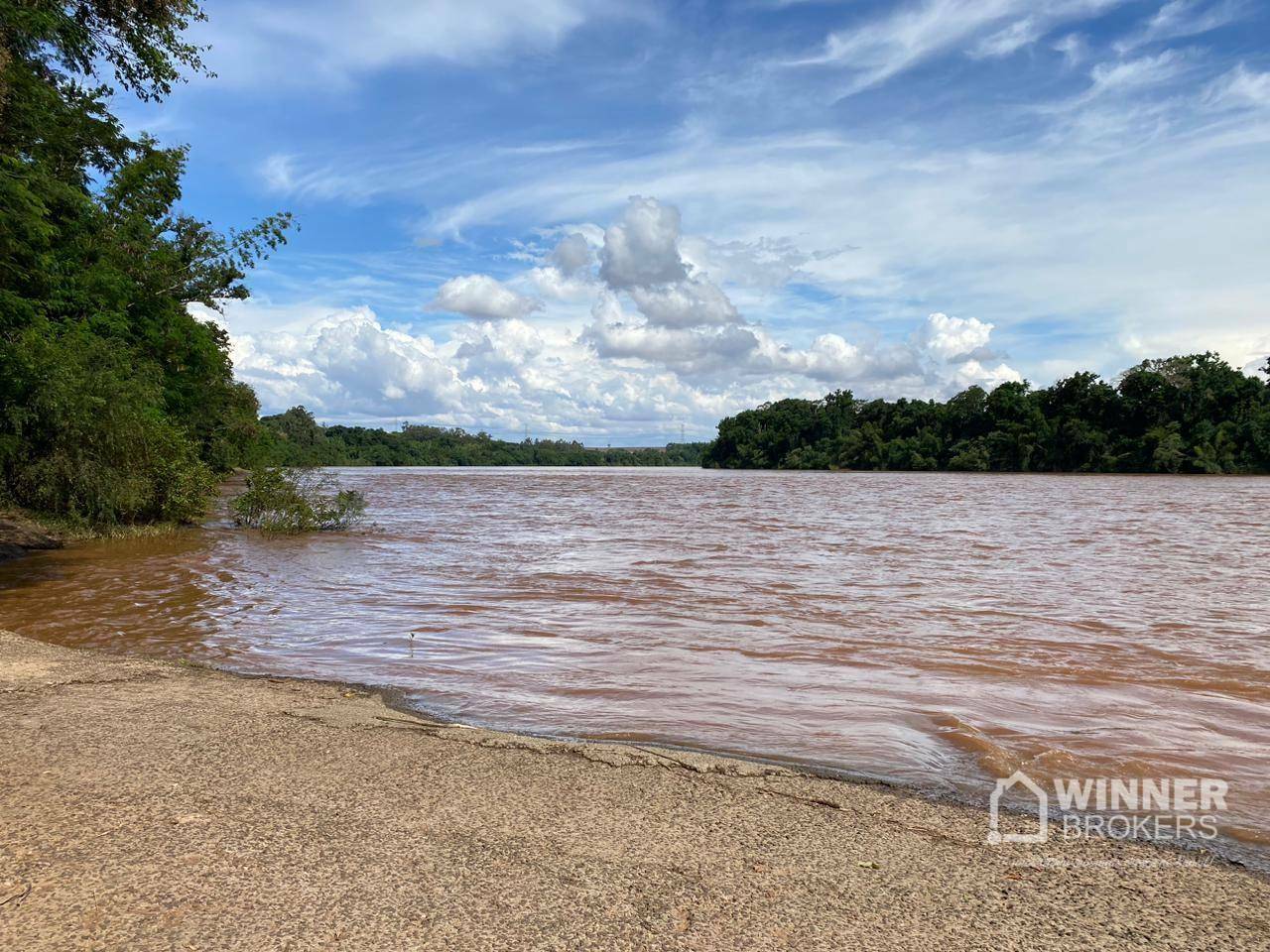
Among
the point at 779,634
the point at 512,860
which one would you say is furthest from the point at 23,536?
the point at 512,860

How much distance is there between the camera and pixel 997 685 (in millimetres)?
6484

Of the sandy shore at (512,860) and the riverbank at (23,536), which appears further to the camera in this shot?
the riverbank at (23,536)

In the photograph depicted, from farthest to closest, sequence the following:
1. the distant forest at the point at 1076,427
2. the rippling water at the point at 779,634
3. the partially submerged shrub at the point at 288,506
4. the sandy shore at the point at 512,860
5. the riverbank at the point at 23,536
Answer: the distant forest at the point at 1076,427, the partially submerged shrub at the point at 288,506, the riverbank at the point at 23,536, the rippling water at the point at 779,634, the sandy shore at the point at 512,860

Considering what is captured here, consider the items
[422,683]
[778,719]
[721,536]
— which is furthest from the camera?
[721,536]

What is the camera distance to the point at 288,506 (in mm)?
20156

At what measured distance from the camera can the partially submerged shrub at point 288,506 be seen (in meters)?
20.2

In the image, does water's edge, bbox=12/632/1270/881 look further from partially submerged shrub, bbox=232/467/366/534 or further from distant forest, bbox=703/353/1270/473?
distant forest, bbox=703/353/1270/473

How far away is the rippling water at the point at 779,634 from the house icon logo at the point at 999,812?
0.12 m

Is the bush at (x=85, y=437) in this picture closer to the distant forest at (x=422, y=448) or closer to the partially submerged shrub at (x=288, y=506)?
the partially submerged shrub at (x=288, y=506)

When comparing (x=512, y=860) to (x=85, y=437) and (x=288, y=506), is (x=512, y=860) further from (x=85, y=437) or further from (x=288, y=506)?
(x=288, y=506)

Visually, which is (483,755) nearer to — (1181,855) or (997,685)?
(1181,855)

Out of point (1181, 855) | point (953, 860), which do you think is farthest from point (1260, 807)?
Result: point (953, 860)

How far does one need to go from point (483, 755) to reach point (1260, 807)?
3.76 metres

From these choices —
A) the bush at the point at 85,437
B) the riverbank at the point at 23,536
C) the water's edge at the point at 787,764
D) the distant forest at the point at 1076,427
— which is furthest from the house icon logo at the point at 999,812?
the distant forest at the point at 1076,427
